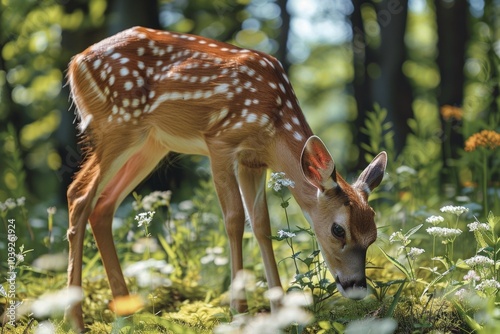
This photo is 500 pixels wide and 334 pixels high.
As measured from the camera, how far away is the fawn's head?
4.13 meters

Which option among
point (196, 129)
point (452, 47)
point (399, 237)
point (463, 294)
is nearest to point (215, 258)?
point (196, 129)

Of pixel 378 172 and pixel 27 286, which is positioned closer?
pixel 378 172

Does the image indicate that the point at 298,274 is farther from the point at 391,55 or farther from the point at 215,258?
the point at 391,55

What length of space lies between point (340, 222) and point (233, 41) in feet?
29.8

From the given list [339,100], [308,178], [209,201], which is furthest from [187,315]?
[339,100]

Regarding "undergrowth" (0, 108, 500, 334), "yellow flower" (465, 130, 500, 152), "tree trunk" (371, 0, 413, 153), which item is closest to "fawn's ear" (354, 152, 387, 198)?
"undergrowth" (0, 108, 500, 334)

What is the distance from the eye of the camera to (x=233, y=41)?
12.9 m

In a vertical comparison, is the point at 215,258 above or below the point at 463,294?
below

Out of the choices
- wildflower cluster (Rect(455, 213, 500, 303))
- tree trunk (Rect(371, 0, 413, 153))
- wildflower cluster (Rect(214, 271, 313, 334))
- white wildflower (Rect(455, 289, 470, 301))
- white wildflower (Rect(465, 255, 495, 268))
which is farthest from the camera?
tree trunk (Rect(371, 0, 413, 153))

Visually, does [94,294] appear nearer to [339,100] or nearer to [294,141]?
[294,141]

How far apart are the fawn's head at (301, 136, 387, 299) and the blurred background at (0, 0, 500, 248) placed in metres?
1.91

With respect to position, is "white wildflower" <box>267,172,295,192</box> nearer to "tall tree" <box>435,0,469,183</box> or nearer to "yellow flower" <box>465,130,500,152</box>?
"yellow flower" <box>465,130,500,152</box>

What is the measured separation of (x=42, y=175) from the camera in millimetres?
11359

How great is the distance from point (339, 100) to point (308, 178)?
16258 mm
